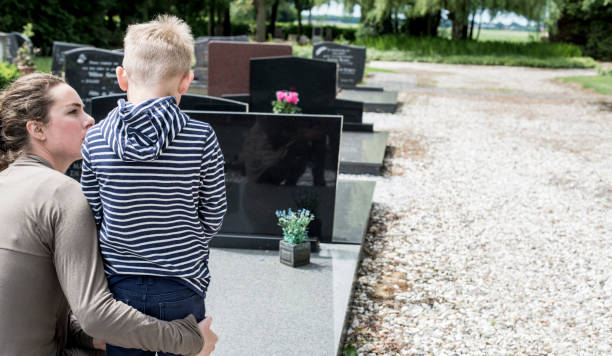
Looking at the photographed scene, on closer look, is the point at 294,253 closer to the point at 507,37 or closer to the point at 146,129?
the point at 146,129

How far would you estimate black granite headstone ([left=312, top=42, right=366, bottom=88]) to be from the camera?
46.9 feet

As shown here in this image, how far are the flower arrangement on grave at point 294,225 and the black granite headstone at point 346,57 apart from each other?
33.5ft

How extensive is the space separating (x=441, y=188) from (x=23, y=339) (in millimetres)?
6041

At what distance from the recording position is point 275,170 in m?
4.77

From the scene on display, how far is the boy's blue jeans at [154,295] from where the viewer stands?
1.61 m

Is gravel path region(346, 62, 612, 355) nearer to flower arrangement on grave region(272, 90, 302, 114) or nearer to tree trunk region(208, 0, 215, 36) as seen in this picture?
flower arrangement on grave region(272, 90, 302, 114)

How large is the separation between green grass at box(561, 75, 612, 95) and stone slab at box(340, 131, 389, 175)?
35.0 feet

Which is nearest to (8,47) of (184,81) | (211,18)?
(184,81)

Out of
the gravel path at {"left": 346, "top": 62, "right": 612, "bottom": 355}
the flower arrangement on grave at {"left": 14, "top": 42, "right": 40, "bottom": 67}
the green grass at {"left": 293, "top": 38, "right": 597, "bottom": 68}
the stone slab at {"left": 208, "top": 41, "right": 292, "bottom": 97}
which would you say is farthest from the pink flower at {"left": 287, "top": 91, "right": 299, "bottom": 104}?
the green grass at {"left": 293, "top": 38, "right": 597, "bottom": 68}

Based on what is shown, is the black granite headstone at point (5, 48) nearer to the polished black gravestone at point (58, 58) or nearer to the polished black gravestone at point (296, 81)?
the polished black gravestone at point (58, 58)

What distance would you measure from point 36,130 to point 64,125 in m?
0.08

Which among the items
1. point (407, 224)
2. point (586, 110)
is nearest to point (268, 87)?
point (407, 224)

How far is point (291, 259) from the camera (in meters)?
4.27

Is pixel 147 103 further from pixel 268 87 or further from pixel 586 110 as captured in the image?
pixel 586 110
